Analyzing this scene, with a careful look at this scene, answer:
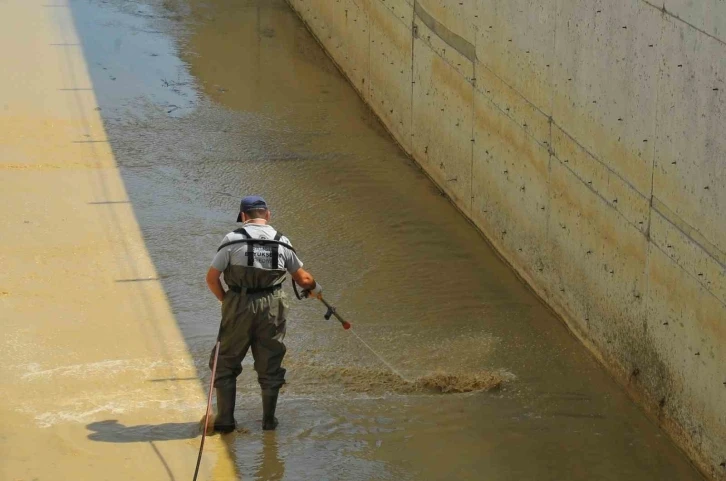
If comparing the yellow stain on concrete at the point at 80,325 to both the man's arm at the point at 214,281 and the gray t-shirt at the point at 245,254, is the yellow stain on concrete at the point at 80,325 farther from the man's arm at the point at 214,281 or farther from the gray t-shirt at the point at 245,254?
the gray t-shirt at the point at 245,254

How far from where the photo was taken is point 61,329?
25.5 ft

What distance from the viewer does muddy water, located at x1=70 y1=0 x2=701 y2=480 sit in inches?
256

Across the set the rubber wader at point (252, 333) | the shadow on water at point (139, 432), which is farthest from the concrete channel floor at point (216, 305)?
the rubber wader at point (252, 333)

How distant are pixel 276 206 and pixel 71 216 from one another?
5.96ft

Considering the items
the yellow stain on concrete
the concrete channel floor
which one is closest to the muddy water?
the concrete channel floor

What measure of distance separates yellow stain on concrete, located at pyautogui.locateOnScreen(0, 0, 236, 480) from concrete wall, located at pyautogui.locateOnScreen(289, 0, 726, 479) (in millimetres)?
2720

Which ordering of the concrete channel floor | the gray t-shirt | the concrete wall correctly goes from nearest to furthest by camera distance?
1. the concrete wall
2. the gray t-shirt
3. the concrete channel floor

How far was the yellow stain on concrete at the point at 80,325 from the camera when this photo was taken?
624 centimetres

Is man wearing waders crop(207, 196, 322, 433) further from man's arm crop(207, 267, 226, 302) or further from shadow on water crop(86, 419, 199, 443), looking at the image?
shadow on water crop(86, 419, 199, 443)

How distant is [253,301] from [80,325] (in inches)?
80.0

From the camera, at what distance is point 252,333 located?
6.44 metres

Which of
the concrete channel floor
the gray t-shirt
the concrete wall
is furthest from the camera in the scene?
the concrete channel floor

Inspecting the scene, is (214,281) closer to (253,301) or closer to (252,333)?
(253,301)

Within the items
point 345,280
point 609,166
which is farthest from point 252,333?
point 609,166
